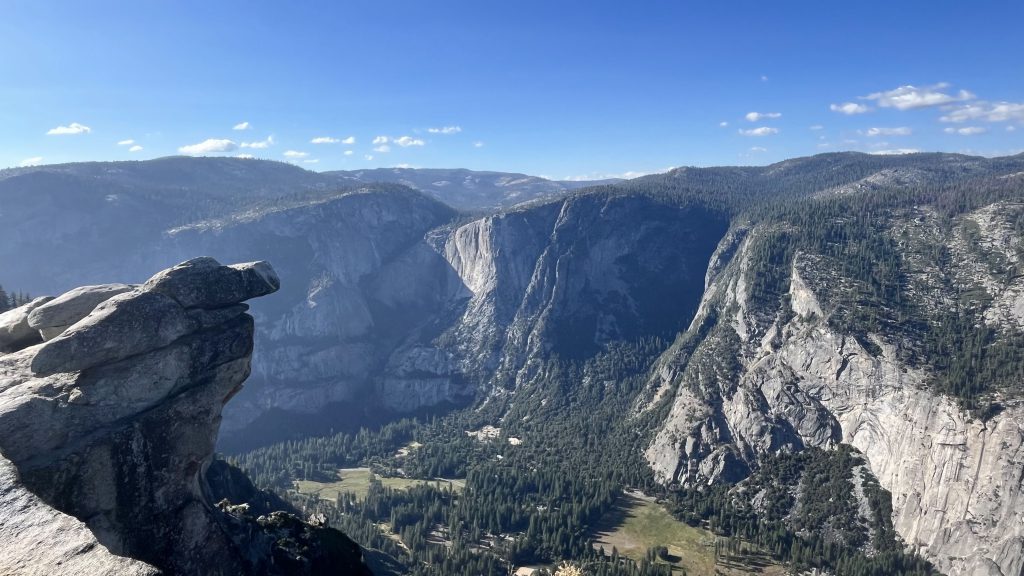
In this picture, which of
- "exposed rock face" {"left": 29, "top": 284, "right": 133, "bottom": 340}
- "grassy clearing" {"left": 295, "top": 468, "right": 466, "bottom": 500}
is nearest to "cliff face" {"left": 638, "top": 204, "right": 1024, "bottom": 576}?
"grassy clearing" {"left": 295, "top": 468, "right": 466, "bottom": 500}

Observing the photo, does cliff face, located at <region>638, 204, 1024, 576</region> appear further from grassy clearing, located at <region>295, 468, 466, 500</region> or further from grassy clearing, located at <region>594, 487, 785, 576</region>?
grassy clearing, located at <region>295, 468, 466, 500</region>

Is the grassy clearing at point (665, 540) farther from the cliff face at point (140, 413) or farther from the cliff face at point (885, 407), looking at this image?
the cliff face at point (140, 413)

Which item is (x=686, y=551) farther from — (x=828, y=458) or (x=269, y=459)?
(x=269, y=459)

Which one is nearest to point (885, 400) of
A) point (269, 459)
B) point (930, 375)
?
point (930, 375)

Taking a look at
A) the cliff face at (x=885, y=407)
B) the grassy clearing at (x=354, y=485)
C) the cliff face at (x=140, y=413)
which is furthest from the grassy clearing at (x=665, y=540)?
the cliff face at (x=140, y=413)

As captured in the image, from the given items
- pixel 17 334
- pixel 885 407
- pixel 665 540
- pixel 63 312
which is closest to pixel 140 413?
pixel 63 312
